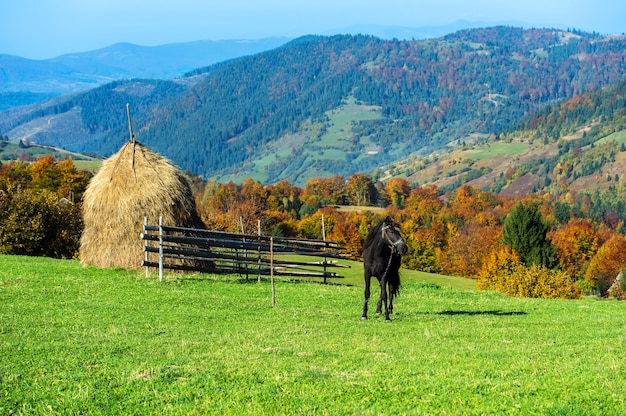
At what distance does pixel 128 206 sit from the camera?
26.5 m

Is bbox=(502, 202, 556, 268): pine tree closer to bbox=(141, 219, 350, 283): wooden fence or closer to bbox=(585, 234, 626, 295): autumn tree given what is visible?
bbox=(585, 234, 626, 295): autumn tree

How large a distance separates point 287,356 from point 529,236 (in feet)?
237

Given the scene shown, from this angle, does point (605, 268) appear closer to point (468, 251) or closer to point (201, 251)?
point (468, 251)


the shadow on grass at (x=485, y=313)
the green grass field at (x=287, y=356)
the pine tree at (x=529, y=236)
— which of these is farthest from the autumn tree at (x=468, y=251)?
the green grass field at (x=287, y=356)

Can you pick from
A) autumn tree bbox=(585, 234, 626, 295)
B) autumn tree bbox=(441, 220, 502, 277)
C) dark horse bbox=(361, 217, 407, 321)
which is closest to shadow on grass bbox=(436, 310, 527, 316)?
dark horse bbox=(361, 217, 407, 321)

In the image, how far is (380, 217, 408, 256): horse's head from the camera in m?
16.2

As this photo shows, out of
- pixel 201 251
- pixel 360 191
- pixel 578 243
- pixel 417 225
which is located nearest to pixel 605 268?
pixel 578 243

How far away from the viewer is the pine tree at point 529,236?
259 ft

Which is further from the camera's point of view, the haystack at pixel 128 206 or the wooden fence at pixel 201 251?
the haystack at pixel 128 206

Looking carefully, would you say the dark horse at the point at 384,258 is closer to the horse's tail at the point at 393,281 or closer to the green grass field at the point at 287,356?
the horse's tail at the point at 393,281

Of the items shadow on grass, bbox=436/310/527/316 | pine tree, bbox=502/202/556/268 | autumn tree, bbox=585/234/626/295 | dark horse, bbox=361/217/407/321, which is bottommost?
autumn tree, bbox=585/234/626/295

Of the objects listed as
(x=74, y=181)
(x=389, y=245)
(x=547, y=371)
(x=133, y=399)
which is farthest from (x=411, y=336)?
(x=74, y=181)

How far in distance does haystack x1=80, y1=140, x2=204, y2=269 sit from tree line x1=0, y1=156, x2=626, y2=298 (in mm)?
2577

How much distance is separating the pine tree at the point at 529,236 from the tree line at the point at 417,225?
0.37 feet
